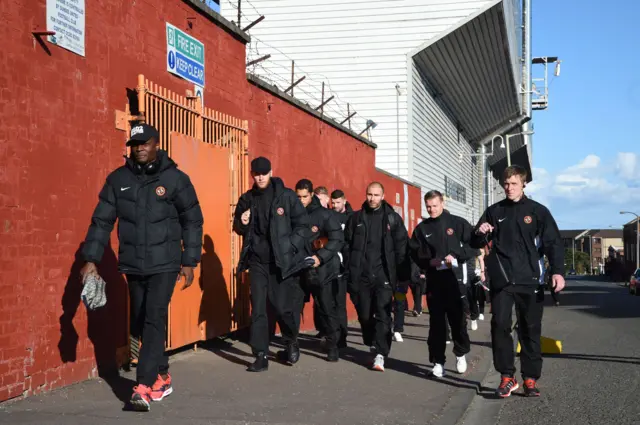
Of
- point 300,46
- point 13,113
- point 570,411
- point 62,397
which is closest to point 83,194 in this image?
point 13,113

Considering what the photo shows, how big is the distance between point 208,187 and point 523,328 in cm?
390

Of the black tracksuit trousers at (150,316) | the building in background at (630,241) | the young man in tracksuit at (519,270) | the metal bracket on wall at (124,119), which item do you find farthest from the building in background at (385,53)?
the building in background at (630,241)

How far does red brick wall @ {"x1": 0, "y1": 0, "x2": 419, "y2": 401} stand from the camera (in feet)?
21.2

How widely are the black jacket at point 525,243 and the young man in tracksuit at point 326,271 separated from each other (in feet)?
6.89

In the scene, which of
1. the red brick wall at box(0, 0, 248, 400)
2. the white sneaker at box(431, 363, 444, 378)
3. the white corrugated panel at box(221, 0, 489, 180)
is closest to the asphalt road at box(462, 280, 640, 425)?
the white sneaker at box(431, 363, 444, 378)

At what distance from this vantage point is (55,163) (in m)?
7.04

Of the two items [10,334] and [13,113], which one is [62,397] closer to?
[10,334]

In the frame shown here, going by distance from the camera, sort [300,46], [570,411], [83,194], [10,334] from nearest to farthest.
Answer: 1. [10,334]
2. [570,411]
3. [83,194]
4. [300,46]

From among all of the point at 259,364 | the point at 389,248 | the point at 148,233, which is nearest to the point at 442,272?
the point at 389,248

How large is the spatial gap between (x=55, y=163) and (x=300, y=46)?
65.2 feet

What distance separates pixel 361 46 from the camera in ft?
84.2

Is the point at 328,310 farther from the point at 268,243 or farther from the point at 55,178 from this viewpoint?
the point at 55,178

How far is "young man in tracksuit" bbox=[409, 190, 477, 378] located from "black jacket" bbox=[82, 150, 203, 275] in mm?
2930

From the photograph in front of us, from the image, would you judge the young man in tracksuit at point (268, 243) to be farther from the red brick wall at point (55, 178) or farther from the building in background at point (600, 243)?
the building in background at point (600, 243)
